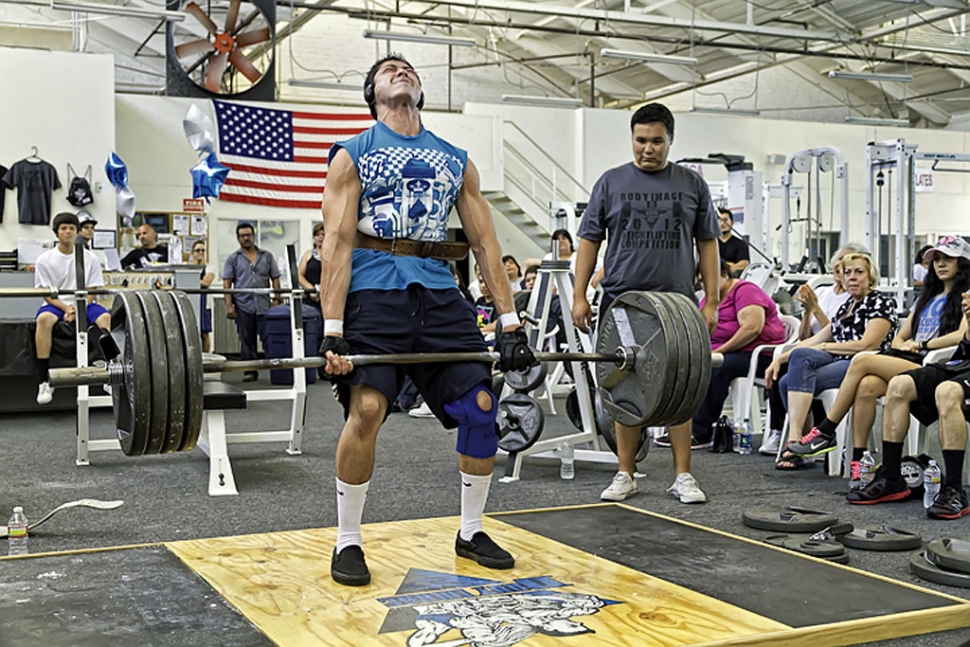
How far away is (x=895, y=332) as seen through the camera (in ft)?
15.3

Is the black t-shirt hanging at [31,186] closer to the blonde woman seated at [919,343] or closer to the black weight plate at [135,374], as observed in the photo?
the blonde woman seated at [919,343]

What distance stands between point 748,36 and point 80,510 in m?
12.2

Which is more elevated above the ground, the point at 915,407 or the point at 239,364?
the point at 239,364

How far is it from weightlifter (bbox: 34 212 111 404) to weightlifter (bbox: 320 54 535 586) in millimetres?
3513

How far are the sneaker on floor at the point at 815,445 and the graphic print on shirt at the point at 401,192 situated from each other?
87.6 inches

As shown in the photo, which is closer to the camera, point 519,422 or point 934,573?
point 934,573

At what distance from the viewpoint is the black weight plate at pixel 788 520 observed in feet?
10.8

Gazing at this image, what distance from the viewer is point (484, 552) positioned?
2760mm

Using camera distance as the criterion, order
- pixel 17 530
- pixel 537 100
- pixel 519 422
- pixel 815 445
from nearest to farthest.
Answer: pixel 17 530 < pixel 815 445 < pixel 519 422 < pixel 537 100

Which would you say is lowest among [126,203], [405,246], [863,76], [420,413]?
[420,413]

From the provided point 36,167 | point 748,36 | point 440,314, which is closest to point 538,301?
point 440,314

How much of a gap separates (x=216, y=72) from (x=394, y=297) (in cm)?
868

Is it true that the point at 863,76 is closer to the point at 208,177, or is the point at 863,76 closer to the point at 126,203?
the point at 208,177

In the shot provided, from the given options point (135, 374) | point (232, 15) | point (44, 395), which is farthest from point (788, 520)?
point (232, 15)
